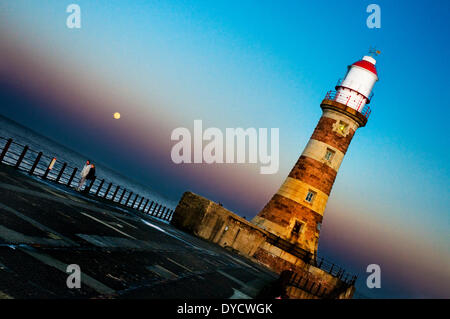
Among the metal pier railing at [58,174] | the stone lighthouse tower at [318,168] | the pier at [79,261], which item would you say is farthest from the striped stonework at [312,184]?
the pier at [79,261]

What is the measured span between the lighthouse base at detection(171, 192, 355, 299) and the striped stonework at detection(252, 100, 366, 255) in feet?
4.84

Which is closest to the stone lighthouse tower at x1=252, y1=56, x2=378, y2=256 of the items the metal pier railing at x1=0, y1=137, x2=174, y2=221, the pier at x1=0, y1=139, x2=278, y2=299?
the metal pier railing at x1=0, y1=137, x2=174, y2=221

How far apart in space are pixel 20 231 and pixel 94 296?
2.56 metres

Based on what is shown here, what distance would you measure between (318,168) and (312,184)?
120 centimetres

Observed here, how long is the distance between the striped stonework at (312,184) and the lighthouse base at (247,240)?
1.48 m

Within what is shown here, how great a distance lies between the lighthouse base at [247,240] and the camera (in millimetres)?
23391

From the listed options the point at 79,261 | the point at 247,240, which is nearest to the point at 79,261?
the point at 79,261

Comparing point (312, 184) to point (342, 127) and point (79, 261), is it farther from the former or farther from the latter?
point (79, 261)

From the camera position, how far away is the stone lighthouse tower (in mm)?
27109

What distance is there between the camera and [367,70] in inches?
1115

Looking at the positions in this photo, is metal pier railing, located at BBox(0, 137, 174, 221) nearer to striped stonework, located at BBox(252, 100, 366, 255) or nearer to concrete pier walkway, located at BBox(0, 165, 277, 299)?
concrete pier walkway, located at BBox(0, 165, 277, 299)

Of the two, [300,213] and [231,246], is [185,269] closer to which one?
[231,246]

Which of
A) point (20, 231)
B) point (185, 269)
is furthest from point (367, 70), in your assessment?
point (20, 231)
